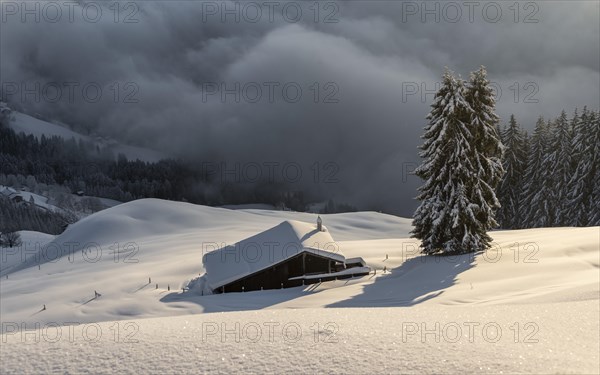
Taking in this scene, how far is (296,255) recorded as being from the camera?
26.3 m

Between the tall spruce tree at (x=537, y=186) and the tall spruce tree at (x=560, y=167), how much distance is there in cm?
63

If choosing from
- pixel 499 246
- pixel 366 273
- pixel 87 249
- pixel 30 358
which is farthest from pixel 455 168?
pixel 87 249

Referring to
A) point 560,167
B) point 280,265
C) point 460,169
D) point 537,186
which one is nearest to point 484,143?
point 460,169

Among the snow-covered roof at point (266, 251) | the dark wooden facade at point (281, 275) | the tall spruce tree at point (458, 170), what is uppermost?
the tall spruce tree at point (458, 170)

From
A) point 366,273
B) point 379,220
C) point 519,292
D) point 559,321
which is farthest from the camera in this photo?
point 379,220

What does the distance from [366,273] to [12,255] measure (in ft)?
216

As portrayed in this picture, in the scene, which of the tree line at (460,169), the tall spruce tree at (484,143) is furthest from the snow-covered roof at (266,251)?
the tall spruce tree at (484,143)

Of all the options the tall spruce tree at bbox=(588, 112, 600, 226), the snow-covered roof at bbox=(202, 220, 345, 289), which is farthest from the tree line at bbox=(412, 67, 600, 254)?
the tall spruce tree at bbox=(588, 112, 600, 226)

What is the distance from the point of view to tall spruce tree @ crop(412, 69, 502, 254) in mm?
26531

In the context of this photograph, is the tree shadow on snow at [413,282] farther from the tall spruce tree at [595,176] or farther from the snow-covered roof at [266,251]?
the tall spruce tree at [595,176]

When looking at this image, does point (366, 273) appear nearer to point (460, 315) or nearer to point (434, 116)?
point (434, 116)

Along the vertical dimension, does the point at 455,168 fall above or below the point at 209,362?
above

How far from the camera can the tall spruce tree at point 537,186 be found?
175ft

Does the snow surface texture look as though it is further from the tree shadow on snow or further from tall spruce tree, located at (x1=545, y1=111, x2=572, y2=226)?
tall spruce tree, located at (x1=545, y1=111, x2=572, y2=226)
